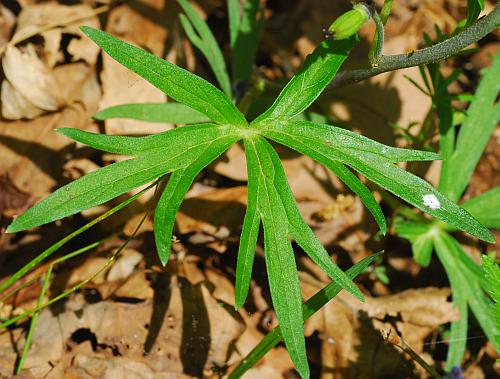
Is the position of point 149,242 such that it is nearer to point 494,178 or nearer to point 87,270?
point 87,270

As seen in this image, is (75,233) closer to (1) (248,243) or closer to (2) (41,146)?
(1) (248,243)

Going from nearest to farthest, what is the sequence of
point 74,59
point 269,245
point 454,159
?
point 269,245 < point 454,159 < point 74,59

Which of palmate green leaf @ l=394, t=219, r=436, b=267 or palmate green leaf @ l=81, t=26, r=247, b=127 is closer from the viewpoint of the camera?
palmate green leaf @ l=81, t=26, r=247, b=127

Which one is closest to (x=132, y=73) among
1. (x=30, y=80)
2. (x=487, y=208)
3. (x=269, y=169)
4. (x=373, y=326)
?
(x=30, y=80)

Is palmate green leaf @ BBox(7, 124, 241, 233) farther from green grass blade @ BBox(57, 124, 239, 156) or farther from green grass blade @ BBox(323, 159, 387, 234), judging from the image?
green grass blade @ BBox(323, 159, 387, 234)

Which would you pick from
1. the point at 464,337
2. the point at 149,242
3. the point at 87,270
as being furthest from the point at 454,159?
the point at 87,270

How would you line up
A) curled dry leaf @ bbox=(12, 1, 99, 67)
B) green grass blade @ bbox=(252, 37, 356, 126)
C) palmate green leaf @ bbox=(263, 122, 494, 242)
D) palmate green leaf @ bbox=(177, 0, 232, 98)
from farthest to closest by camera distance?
curled dry leaf @ bbox=(12, 1, 99, 67)
palmate green leaf @ bbox=(177, 0, 232, 98)
green grass blade @ bbox=(252, 37, 356, 126)
palmate green leaf @ bbox=(263, 122, 494, 242)

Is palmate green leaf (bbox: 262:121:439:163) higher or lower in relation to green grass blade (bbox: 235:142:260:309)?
higher

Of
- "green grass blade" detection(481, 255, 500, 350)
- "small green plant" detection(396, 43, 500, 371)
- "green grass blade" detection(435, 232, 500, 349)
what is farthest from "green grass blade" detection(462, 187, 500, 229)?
"green grass blade" detection(481, 255, 500, 350)
